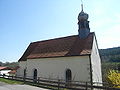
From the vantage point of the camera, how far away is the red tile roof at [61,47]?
2103cm

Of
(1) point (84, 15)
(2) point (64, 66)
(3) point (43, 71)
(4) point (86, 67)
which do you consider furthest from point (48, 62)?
(1) point (84, 15)

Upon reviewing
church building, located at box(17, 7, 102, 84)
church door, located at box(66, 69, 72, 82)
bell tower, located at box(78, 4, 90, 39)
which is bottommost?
church door, located at box(66, 69, 72, 82)

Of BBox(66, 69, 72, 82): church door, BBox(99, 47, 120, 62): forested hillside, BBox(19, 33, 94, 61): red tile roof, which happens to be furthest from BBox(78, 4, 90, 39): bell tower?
BBox(99, 47, 120, 62): forested hillside

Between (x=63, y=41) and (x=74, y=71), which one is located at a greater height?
(x=63, y=41)

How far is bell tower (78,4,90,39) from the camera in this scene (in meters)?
22.7

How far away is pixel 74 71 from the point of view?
790 inches

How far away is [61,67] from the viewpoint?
2150 cm

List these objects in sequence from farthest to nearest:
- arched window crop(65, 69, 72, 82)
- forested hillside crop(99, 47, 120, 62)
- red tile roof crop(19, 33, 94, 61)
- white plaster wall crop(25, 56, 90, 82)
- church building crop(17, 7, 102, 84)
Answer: forested hillside crop(99, 47, 120, 62) < red tile roof crop(19, 33, 94, 61) < arched window crop(65, 69, 72, 82) < church building crop(17, 7, 102, 84) < white plaster wall crop(25, 56, 90, 82)

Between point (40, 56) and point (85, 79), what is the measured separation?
8803 mm

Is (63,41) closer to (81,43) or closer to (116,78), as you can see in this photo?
(81,43)

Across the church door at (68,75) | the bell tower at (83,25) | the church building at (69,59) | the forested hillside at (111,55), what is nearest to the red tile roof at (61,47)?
the church building at (69,59)

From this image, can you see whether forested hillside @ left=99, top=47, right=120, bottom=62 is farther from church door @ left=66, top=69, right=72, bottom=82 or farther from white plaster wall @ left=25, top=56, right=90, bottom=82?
church door @ left=66, top=69, right=72, bottom=82

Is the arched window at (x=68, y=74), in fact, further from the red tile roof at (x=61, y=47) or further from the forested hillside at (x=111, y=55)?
the forested hillside at (x=111, y=55)

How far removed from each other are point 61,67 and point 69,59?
1.71 meters
